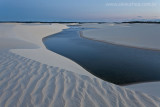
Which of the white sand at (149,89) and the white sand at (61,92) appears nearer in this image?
the white sand at (61,92)

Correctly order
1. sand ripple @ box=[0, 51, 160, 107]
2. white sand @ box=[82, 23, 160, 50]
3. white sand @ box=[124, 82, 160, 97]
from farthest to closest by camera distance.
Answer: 1. white sand @ box=[82, 23, 160, 50]
2. white sand @ box=[124, 82, 160, 97]
3. sand ripple @ box=[0, 51, 160, 107]

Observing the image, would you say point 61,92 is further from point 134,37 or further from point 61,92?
point 134,37

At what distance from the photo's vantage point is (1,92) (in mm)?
3217

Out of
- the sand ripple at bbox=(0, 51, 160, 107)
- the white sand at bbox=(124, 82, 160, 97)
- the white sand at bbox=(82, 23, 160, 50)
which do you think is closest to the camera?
the sand ripple at bbox=(0, 51, 160, 107)

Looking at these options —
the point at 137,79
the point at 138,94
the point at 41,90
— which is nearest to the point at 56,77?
the point at 41,90

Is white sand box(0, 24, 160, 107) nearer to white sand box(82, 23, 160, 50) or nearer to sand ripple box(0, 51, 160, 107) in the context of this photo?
sand ripple box(0, 51, 160, 107)

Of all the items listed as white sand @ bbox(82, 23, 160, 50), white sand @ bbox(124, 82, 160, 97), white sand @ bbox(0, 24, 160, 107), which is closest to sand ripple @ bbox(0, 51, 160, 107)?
white sand @ bbox(0, 24, 160, 107)

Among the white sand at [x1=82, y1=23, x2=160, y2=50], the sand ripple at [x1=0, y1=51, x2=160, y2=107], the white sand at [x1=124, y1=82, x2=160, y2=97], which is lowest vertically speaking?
the white sand at [x1=82, y1=23, x2=160, y2=50]

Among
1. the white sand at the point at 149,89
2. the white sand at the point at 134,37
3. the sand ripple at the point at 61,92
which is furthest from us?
the white sand at the point at 134,37

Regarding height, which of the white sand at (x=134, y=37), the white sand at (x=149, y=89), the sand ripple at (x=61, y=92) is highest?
the sand ripple at (x=61, y=92)

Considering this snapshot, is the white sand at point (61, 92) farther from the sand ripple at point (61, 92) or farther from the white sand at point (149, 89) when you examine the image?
the white sand at point (149, 89)

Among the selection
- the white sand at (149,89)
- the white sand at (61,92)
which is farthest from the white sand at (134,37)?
the white sand at (61,92)

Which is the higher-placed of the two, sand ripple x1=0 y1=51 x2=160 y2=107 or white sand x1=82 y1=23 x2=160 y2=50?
sand ripple x1=0 y1=51 x2=160 y2=107

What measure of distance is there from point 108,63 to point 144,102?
4.91 meters
